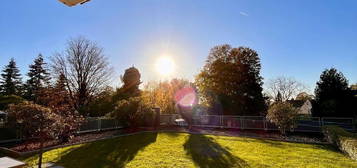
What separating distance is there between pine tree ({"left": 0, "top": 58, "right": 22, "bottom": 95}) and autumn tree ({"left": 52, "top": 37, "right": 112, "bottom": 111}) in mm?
18563

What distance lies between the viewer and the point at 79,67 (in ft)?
51.1

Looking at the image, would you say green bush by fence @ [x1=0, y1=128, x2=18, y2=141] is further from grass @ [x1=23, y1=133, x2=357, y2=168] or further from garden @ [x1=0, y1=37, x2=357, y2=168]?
grass @ [x1=23, y1=133, x2=357, y2=168]

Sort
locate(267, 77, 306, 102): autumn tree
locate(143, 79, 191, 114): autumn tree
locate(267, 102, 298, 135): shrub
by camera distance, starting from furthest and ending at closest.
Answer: locate(267, 77, 306, 102): autumn tree
locate(143, 79, 191, 114): autumn tree
locate(267, 102, 298, 135): shrub

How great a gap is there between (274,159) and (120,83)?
20321 millimetres

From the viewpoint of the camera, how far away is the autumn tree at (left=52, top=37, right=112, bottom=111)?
15.5m

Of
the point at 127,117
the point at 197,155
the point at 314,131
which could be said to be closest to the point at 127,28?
the point at 127,117

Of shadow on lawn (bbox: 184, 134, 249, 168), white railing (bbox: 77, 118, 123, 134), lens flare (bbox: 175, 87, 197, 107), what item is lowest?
shadow on lawn (bbox: 184, 134, 249, 168)

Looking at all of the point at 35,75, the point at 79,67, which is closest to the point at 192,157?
the point at 79,67

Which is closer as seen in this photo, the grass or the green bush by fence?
the grass

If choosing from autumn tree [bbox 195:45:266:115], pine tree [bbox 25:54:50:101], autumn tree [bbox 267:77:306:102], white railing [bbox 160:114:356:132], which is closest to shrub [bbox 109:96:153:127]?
white railing [bbox 160:114:356:132]

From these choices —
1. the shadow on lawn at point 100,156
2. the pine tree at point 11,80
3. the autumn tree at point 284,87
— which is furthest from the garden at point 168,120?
the autumn tree at point 284,87

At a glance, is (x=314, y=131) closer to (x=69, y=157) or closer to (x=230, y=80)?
(x=230, y=80)

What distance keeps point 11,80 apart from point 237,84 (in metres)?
35.1

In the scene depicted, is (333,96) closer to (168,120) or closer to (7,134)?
(168,120)
